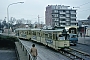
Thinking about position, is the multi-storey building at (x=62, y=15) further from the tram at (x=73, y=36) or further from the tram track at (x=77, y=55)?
the tram track at (x=77, y=55)

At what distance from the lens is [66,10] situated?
94.2m

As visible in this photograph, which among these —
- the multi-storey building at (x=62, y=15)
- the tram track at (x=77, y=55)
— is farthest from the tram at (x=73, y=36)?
the multi-storey building at (x=62, y=15)

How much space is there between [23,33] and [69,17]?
175 ft

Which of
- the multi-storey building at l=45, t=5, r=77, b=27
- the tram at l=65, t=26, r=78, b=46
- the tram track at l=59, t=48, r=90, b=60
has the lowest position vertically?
the tram track at l=59, t=48, r=90, b=60

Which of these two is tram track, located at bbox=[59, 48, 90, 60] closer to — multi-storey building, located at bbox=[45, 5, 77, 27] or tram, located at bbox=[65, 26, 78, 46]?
tram, located at bbox=[65, 26, 78, 46]

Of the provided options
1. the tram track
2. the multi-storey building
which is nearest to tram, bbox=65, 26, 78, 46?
the tram track

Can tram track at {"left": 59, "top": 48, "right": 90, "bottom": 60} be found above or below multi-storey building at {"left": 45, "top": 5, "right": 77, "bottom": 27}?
below

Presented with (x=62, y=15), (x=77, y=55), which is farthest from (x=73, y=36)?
(x=62, y=15)

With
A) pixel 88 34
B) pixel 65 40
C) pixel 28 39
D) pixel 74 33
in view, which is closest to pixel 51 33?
pixel 65 40

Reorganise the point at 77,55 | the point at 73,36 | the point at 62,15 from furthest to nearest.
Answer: the point at 62,15 < the point at 73,36 < the point at 77,55

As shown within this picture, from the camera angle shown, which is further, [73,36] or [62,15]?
[62,15]

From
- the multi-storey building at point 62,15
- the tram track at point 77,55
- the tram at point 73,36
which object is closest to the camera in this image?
the tram track at point 77,55

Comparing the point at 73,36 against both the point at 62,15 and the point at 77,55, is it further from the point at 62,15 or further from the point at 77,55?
the point at 62,15

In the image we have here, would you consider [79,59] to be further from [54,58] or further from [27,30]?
[27,30]
